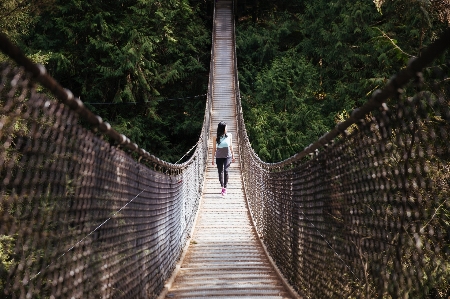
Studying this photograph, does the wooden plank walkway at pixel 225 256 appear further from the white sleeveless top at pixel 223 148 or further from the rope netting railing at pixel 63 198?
the rope netting railing at pixel 63 198

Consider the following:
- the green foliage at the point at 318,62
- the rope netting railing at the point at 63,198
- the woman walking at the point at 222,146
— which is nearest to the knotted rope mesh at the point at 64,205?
the rope netting railing at the point at 63,198

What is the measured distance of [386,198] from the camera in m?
1.70

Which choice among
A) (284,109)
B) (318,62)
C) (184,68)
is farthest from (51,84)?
(318,62)

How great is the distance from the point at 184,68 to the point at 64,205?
14.5 meters

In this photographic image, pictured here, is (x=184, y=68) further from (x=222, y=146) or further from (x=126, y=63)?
(x=222, y=146)

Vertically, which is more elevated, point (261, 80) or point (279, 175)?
point (261, 80)

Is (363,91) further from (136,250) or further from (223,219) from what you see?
(136,250)

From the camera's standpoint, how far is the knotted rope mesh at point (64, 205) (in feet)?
4.27

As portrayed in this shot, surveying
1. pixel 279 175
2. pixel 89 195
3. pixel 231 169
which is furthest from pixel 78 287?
pixel 231 169

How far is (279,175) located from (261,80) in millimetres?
11938

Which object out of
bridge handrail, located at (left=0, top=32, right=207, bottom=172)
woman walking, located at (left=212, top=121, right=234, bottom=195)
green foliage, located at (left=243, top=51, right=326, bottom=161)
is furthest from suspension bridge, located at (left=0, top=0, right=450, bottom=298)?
green foliage, located at (left=243, top=51, right=326, bottom=161)

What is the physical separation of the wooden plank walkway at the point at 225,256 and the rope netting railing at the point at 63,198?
41.3 inches

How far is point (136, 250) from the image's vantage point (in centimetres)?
259

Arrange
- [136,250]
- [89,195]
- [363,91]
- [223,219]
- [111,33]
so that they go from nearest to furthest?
[89,195]
[136,250]
[223,219]
[363,91]
[111,33]
